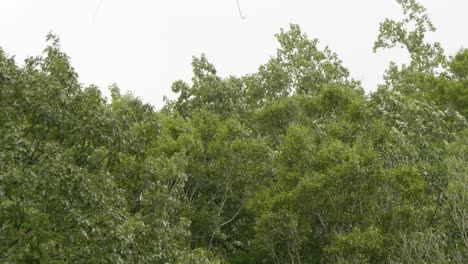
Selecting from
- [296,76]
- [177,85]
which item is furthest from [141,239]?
[296,76]

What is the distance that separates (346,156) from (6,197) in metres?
13.4

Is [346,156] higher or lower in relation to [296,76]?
lower

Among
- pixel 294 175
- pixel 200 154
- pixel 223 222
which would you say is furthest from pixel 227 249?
pixel 294 175

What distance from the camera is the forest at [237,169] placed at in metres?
15.8

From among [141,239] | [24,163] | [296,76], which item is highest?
[296,76]

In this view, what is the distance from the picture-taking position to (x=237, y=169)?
2980cm

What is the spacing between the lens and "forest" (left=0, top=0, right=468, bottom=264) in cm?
1579

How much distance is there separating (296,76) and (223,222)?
1090 centimetres

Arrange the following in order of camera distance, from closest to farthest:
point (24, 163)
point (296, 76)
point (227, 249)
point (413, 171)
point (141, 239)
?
1. point (24, 163)
2. point (141, 239)
3. point (413, 171)
4. point (227, 249)
5. point (296, 76)

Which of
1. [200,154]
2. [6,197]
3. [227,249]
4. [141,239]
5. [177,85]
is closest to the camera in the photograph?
[6,197]

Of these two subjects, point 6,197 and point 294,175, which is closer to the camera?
point 6,197

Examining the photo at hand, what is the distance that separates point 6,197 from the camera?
1473cm

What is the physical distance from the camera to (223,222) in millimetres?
30984

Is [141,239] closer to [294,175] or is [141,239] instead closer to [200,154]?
[294,175]
